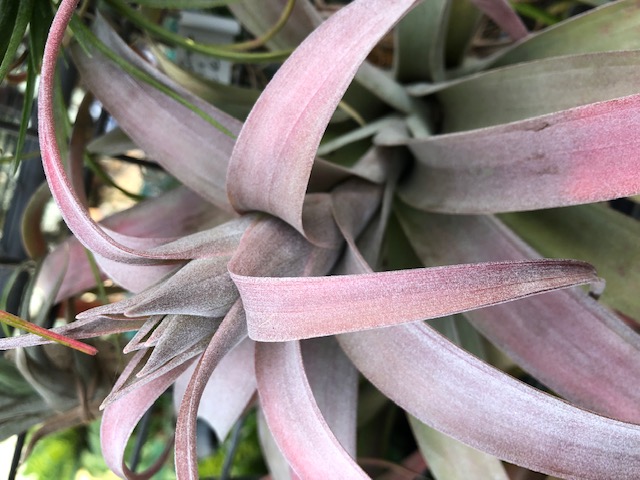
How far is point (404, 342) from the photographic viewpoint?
0.29 meters

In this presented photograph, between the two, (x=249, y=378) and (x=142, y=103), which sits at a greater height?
(x=142, y=103)

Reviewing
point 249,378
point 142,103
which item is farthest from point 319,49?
point 249,378

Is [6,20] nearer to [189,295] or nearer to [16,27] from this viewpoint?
[16,27]

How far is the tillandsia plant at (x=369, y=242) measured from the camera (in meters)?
0.24

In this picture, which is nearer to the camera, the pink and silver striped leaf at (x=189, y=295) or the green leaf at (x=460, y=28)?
the pink and silver striped leaf at (x=189, y=295)

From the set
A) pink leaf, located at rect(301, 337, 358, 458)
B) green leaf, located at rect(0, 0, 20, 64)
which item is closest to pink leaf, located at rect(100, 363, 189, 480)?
pink leaf, located at rect(301, 337, 358, 458)

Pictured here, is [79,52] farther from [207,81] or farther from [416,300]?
[416,300]

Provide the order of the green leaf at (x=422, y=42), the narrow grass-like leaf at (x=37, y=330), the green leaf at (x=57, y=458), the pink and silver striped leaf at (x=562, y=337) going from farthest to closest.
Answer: the green leaf at (x=57, y=458), the green leaf at (x=422, y=42), the pink and silver striped leaf at (x=562, y=337), the narrow grass-like leaf at (x=37, y=330)

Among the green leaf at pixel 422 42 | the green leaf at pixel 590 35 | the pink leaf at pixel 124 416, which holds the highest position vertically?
the green leaf at pixel 422 42

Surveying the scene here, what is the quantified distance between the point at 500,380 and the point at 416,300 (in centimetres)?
7

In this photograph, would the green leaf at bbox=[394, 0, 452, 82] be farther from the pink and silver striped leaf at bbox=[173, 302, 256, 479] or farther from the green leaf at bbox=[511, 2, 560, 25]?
the pink and silver striped leaf at bbox=[173, 302, 256, 479]

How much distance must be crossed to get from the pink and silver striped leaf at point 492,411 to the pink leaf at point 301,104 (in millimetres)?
92

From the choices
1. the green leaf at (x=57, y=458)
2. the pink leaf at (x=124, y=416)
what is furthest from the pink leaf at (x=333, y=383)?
the green leaf at (x=57, y=458)

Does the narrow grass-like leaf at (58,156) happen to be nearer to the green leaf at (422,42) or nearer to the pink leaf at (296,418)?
the pink leaf at (296,418)
